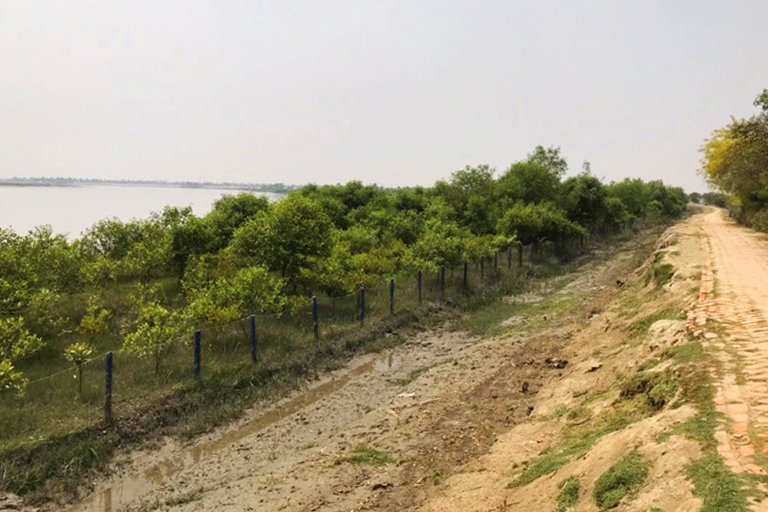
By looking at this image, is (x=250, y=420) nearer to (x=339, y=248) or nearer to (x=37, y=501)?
(x=37, y=501)

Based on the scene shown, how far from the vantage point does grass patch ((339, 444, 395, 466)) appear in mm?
8938

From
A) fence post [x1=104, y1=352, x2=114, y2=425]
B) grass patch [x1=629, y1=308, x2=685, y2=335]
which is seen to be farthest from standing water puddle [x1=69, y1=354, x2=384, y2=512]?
Answer: grass patch [x1=629, y1=308, x2=685, y2=335]

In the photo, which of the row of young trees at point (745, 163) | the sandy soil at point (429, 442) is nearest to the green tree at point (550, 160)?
the row of young trees at point (745, 163)

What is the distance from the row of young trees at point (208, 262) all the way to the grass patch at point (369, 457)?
5.13 meters

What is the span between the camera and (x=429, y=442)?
9.53 meters

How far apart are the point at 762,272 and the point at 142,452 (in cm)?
1951

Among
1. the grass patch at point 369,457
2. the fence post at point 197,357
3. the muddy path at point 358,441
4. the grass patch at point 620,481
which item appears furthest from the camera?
the fence post at point 197,357

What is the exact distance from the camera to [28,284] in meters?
13.4

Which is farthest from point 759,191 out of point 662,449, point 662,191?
point 662,191

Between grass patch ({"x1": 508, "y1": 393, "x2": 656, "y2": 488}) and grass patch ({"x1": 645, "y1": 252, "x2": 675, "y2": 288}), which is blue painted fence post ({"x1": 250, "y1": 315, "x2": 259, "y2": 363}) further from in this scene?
grass patch ({"x1": 645, "y1": 252, "x2": 675, "y2": 288})

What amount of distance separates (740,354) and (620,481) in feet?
14.2

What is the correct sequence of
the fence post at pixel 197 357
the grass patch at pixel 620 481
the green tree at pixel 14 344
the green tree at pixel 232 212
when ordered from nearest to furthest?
the grass patch at pixel 620 481 < the green tree at pixel 14 344 < the fence post at pixel 197 357 < the green tree at pixel 232 212

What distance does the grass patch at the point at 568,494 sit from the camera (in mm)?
5484

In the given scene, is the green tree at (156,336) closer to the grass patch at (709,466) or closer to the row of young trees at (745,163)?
the grass patch at (709,466)
